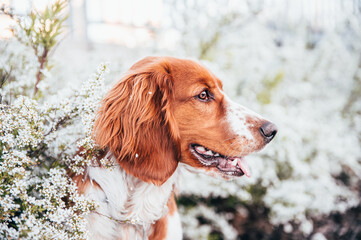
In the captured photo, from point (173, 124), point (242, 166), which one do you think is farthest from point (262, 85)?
point (173, 124)

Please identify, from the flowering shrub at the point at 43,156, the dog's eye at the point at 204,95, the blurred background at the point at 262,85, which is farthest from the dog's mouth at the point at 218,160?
the blurred background at the point at 262,85

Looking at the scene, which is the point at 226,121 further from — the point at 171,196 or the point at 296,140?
the point at 296,140

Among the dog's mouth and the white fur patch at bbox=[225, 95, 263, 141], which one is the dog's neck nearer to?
the dog's mouth

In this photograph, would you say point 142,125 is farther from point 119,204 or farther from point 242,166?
point 242,166

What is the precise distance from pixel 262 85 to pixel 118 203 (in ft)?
12.5

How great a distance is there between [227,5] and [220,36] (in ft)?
2.09

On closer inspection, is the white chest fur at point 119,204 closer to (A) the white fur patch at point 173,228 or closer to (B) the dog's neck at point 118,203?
(B) the dog's neck at point 118,203

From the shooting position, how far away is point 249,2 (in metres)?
5.12

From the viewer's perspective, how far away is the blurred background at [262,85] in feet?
11.2

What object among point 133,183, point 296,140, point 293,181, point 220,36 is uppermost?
point 220,36

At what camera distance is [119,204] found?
1686 mm

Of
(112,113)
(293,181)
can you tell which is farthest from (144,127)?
(293,181)

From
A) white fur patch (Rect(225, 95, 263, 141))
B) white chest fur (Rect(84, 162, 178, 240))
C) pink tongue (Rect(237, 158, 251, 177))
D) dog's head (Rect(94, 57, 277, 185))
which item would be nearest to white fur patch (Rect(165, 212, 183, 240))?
white chest fur (Rect(84, 162, 178, 240))

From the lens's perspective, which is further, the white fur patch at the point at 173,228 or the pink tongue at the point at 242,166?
the pink tongue at the point at 242,166
